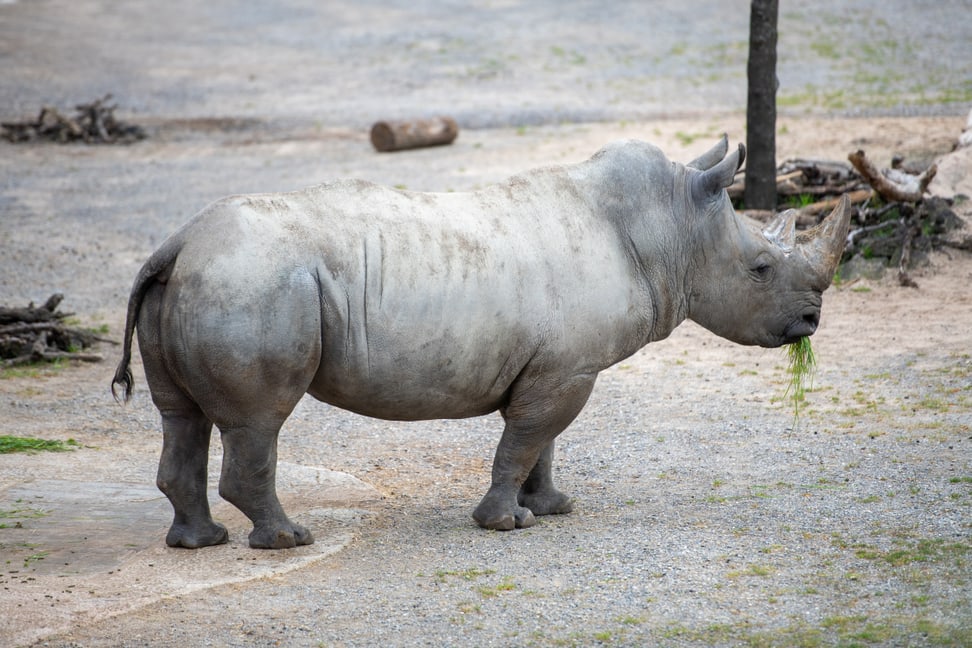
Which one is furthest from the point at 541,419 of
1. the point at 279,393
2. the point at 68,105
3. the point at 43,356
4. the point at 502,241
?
the point at 68,105

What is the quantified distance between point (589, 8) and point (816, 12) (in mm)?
5562

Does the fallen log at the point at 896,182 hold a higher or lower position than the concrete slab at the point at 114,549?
higher

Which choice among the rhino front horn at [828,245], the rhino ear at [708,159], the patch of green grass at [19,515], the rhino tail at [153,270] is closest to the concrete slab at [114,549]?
the patch of green grass at [19,515]

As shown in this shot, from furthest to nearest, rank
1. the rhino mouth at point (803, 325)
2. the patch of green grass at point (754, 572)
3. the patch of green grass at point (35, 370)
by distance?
the patch of green grass at point (35, 370)
the rhino mouth at point (803, 325)
the patch of green grass at point (754, 572)

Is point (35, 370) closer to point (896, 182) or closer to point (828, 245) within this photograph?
point (828, 245)

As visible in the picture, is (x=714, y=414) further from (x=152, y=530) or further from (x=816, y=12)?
(x=816, y=12)

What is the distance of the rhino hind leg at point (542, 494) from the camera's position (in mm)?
7176

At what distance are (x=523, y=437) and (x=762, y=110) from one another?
818cm

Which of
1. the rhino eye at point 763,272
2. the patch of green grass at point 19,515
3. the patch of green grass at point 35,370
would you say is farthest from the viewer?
the patch of green grass at point 35,370

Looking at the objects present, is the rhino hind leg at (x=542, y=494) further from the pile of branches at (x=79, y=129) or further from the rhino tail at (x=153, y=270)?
the pile of branches at (x=79, y=129)

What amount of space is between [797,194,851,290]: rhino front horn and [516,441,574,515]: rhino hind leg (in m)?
1.89

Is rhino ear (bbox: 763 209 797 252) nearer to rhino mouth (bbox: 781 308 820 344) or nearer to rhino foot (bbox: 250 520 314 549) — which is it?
rhino mouth (bbox: 781 308 820 344)

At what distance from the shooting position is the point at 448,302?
6367 millimetres

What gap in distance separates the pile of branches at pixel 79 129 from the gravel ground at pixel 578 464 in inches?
Result: 17.9
